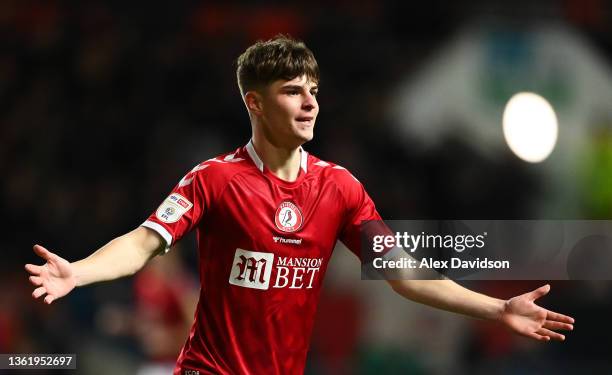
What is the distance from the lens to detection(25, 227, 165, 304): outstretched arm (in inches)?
145

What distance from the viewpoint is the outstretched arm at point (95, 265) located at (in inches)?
145

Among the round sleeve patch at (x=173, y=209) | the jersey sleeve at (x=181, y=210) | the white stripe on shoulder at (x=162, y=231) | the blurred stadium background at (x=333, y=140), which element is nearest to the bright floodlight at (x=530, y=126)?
the blurred stadium background at (x=333, y=140)

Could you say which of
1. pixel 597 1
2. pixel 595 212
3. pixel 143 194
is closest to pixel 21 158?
pixel 143 194

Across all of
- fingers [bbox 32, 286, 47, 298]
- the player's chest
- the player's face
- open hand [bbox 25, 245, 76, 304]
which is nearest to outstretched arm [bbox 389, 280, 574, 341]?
the player's chest

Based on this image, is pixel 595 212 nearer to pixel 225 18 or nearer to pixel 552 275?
pixel 552 275

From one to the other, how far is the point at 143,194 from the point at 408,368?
375 cm

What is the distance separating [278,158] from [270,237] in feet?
1.28

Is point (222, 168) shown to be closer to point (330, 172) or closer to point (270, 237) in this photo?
point (270, 237)

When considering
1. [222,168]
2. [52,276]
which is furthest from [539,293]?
[52,276]

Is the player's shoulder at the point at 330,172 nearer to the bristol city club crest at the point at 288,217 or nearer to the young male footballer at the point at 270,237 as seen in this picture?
the young male footballer at the point at 270,237

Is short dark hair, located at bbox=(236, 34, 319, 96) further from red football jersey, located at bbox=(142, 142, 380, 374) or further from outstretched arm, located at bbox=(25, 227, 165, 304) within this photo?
outstretched arm, located at bbox=(25, 227, 165, 304)

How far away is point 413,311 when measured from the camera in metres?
8.42

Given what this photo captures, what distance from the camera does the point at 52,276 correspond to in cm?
375

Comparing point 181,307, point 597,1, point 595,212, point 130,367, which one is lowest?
point 130,367
